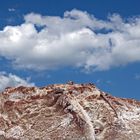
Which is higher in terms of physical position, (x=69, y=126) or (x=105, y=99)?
(x=105, y=99)

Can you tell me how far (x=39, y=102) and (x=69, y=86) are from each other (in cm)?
288

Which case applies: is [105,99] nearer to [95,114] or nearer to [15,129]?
[95,114]

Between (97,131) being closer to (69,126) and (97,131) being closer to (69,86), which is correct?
(69,126)

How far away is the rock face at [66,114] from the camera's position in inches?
1745

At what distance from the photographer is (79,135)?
4378 centimetres

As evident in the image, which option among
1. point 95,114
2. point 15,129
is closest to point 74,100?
point 95,114

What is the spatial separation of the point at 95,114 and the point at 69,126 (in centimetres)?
243

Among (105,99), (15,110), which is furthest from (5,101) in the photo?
(105,99)

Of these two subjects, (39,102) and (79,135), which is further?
(39,102)

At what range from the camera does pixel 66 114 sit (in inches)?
1786

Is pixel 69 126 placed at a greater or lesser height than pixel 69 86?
lesser

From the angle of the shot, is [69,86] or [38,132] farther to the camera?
[69,86]

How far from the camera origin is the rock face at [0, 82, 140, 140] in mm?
44312

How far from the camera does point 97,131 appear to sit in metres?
44.4
